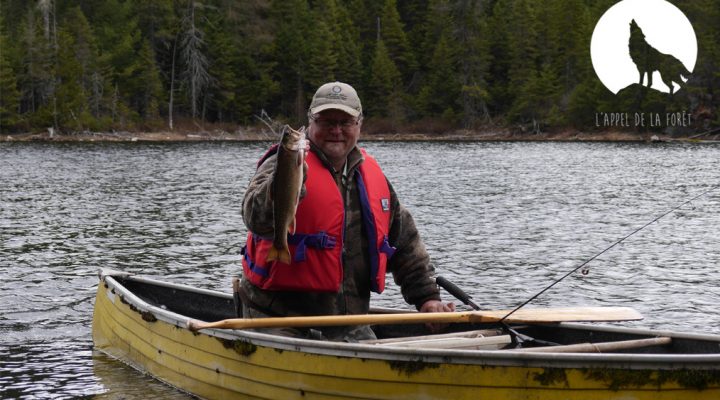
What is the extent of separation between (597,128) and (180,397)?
7880 centimetres

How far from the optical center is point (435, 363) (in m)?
6.41

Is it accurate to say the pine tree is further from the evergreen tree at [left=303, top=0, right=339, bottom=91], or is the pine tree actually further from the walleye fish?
the walleye fish

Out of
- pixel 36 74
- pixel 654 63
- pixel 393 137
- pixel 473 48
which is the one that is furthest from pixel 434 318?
pixel 473 48

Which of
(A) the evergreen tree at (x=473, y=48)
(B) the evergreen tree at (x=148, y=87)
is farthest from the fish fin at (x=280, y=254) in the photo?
(A) the evergreen tree at (x=473, y=48)

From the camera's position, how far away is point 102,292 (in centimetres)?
1027

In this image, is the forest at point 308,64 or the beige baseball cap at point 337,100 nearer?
the beige baseball cap at point 337,100

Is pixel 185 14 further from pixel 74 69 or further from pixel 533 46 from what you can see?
pixel 533 46

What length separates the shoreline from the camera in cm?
7606

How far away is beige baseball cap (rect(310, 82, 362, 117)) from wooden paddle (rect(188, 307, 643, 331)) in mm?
1418

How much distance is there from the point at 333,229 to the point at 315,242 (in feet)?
0.56

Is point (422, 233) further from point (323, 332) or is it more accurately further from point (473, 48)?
point (473, 48)

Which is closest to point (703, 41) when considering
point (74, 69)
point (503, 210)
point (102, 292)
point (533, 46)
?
point (533, 46)

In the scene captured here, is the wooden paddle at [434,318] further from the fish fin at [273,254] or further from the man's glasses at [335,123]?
the man's glasses at [335,123]

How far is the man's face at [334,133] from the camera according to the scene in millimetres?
6660
